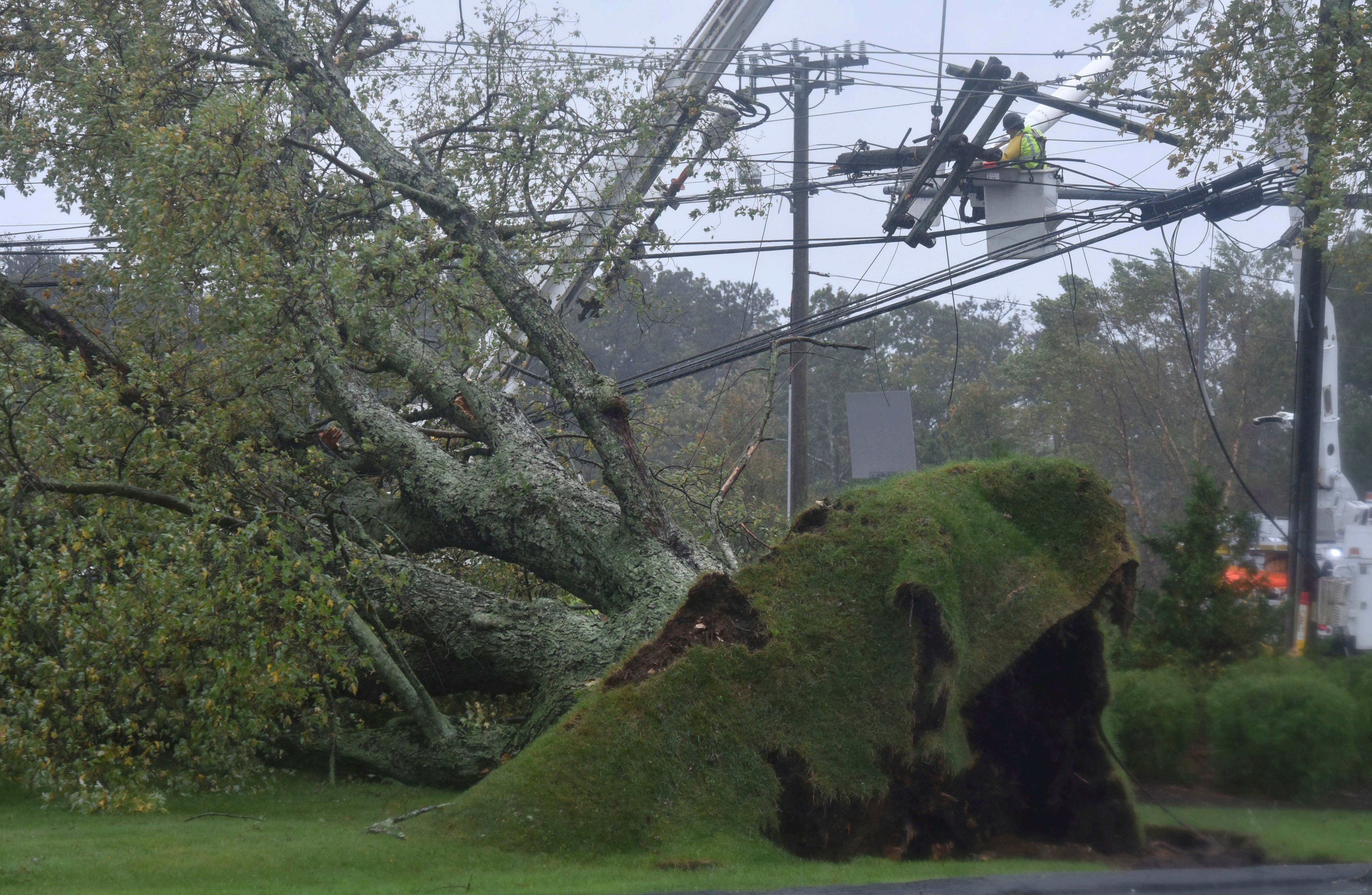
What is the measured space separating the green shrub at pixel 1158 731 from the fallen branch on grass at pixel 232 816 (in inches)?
222

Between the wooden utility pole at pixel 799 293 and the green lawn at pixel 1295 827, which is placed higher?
the wooden utility pole at pixel 799 293

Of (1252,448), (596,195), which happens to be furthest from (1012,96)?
(1252,448)

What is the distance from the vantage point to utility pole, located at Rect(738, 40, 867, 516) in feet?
47.7

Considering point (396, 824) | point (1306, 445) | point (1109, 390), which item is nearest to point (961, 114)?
point (1306, 445)

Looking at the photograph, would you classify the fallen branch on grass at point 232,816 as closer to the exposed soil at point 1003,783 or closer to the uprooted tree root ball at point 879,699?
the uprooted tree root ball at point 879,699

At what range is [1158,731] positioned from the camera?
25.0 ft

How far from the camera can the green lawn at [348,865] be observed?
15.4 feet

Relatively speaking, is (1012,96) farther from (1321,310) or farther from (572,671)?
(572,671)

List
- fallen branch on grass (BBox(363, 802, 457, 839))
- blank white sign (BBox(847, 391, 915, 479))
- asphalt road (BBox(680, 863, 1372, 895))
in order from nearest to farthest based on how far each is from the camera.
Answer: asphalt road (BBox(680, 863, 1372, 895)) → fallen branch on grass (BBox(363, 802, 457, 839)) → blank white sign (BBox(847, 391, 915, 479))

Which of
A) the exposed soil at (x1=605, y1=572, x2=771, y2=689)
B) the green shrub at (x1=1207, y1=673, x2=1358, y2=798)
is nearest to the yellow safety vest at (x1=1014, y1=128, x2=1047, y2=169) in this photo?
the green shrub at (x1=1207, y1=673, x2=1358, y2=798)

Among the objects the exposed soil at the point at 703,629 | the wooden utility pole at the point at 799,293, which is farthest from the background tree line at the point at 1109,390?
the exposed soil at the point at 703,629

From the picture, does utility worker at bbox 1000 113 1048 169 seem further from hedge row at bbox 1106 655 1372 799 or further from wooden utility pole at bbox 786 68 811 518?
hedge row at bbox 1106 655 1372 799

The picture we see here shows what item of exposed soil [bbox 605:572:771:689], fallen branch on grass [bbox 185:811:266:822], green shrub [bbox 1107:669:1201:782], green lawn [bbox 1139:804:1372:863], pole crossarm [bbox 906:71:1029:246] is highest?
pole crossarm [bbox 906:71:1029:246]

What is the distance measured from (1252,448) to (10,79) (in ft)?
78.1
